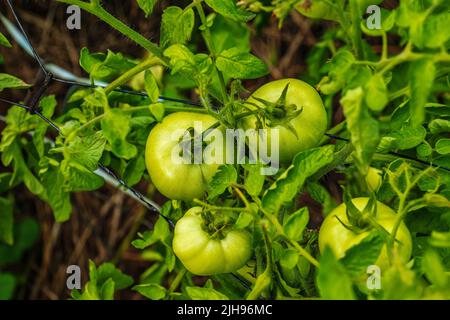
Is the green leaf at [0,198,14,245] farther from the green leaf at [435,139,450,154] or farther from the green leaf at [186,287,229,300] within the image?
the green leaf at [435,139,450,154]

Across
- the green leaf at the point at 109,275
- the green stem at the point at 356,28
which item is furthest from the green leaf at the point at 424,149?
the green leaf at the point at 109,275

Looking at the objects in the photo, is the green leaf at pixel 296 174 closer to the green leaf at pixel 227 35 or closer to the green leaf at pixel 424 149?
the green leaf at pixel 424 149

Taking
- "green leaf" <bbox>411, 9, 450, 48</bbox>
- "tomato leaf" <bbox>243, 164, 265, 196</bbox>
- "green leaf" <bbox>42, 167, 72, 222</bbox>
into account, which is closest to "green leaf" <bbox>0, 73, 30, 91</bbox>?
"green leaf" <bbox>42, 167, 72, 222</bbox>

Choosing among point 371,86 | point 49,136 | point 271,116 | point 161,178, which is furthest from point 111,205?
point 371,86

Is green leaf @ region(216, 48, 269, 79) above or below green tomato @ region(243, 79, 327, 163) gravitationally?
above

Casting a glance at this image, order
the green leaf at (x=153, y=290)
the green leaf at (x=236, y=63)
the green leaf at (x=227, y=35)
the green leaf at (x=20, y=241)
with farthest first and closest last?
the green leaf at (x=20, y=241), the green leaf at (x=227, y=35), the green leaf at (x=153, y=290), the green leaf at (x=236, y=63)

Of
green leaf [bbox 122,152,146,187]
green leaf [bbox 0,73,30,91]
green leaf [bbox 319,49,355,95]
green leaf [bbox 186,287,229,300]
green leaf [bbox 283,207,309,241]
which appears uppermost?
green leaf [bbox 0,73,30,91]

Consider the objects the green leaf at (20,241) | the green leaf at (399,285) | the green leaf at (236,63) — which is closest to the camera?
the green leaf at (399,285)
